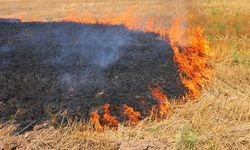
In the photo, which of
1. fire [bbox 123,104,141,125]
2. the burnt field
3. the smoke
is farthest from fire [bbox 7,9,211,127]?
the smoke

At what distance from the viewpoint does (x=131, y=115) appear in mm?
6062

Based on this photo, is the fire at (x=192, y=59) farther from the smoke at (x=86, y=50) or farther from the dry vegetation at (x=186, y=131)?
the smoke at (x=86, y=50)

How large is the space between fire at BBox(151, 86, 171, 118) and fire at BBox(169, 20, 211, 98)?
1.87 ft

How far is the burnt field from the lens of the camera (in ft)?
20.5

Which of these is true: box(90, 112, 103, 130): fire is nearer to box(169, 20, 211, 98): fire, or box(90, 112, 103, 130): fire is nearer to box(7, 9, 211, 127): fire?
box(7, 9, 211, 127): fire

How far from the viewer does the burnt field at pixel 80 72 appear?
6250 millimetres

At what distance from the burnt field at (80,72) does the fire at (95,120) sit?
0.14 meters

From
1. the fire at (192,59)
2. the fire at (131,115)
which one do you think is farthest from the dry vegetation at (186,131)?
the fire at (192,59)

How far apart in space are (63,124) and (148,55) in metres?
3.72

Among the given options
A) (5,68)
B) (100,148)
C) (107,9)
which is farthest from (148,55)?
(107,9)

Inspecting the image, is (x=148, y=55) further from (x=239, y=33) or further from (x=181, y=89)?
(x=239, y=33)

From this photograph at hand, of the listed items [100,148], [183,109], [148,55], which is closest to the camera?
[100,148]

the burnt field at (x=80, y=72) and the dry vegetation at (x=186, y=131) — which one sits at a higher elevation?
the burnt field at (x=80, y=72)

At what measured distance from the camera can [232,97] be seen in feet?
22.1
